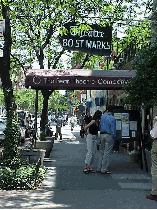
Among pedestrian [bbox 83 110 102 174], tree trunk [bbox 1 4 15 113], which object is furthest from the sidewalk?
tree trunk [bbox 1 4 15 113]

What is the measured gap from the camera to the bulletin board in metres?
13.0

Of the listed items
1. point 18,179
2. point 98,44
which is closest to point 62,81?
point 18,179

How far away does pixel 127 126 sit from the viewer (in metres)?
13.1

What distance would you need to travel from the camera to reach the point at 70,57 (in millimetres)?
29812

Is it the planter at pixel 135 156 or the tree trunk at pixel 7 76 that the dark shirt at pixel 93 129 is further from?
the planter at pixel 135 156

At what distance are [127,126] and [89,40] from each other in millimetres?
7227

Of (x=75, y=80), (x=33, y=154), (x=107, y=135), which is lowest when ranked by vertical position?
(x=33, y=154)

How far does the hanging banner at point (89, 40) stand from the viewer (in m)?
18.8

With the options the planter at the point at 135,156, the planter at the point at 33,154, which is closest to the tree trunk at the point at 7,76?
the planter at the point at 33,154

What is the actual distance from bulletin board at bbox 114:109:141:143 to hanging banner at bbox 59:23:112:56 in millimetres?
6238

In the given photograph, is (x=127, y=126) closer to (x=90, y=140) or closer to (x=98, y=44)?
(x=90, y=140)

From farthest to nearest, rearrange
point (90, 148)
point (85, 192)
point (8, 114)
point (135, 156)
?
point (135, 156)
point (90, 148)
point (8, 114)
point (85, 192)

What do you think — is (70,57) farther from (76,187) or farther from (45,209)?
(45,209)

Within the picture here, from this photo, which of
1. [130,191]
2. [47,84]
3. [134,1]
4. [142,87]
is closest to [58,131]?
[134,1]
